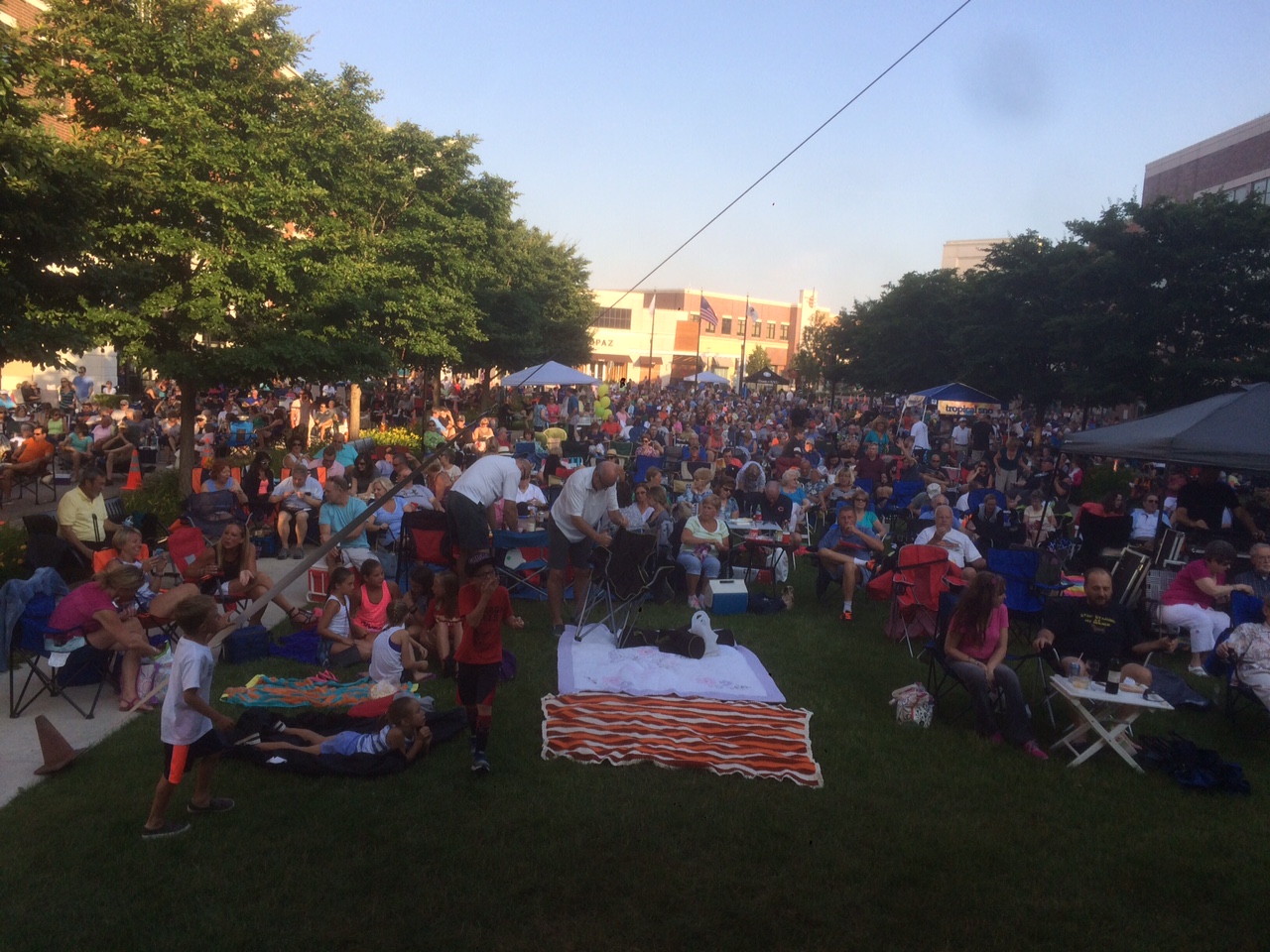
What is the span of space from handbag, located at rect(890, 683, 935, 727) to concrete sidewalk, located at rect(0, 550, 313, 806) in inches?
195

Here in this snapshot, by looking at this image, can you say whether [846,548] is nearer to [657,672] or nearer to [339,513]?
[657,672]

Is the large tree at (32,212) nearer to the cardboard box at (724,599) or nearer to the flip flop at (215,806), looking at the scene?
the flip flop at (215,806)

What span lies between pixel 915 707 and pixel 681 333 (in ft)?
295

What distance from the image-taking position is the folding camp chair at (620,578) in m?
7.75

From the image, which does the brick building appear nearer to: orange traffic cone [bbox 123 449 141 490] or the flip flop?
orange traffic cone [bbox 123 449 141 490]

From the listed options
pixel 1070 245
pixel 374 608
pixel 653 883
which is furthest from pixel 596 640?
pixel 1070 245

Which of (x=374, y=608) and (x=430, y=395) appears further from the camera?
(x=430, y=395)

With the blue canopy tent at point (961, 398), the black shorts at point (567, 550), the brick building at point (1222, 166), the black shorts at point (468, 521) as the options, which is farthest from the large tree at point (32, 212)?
the brick building at point (1222, 166)

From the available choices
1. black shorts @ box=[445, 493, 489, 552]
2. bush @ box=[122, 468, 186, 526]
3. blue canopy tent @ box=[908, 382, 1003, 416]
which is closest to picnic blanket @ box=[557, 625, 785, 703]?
black shorts @ box=[445, 493, 489, 552]

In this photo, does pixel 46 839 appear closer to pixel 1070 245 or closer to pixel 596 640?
pixel 596 640

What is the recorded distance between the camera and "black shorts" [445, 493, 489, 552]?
26.4 feet

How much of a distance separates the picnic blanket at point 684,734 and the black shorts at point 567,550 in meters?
1.77

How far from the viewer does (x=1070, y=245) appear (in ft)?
91.9

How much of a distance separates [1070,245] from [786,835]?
2810 cm
